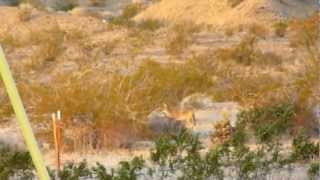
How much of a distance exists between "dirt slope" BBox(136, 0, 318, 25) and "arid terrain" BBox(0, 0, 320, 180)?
82.6 inches

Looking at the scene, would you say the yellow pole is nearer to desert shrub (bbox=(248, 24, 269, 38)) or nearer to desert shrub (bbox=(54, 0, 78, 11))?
desert shrub (bbox=(248, 24, 269, 38))

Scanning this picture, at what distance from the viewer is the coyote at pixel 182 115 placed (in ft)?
40.5

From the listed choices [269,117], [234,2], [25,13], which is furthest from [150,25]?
[269,117]

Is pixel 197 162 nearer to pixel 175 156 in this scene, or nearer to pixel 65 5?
pixel 175 156

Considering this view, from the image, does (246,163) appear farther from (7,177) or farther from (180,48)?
(180,48)

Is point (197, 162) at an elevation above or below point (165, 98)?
above

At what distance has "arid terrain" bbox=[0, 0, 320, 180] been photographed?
284 inches

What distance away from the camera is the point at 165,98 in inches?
532

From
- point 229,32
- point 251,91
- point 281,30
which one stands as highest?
point 251,91

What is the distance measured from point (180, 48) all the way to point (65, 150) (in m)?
14.8

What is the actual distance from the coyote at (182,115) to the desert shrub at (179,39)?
10.7 m

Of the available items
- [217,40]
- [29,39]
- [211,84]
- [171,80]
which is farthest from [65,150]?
[217,40]

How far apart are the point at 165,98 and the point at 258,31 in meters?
16.4

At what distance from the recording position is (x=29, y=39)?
2659 cm
